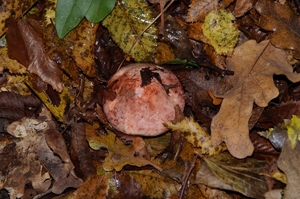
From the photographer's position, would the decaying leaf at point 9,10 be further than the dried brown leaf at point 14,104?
No

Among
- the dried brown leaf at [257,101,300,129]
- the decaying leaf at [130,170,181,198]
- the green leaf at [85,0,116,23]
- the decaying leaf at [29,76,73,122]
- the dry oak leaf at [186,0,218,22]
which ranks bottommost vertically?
the decaying leaf at [130,170,181,198]

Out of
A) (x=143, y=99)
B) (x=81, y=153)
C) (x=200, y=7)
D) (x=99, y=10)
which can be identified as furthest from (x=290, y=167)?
(x=99, y=10)

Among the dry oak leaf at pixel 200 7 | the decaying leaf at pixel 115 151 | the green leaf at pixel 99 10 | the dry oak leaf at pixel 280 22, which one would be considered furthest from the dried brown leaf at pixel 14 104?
the dry oak leaf at pixel 280 22

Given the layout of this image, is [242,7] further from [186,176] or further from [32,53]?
[32,53]

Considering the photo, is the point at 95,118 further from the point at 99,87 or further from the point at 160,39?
the point at 160,39

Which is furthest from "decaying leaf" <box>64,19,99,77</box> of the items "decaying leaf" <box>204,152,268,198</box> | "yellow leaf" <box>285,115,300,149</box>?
"yellow leaf" <box>285,115,300,149</box>

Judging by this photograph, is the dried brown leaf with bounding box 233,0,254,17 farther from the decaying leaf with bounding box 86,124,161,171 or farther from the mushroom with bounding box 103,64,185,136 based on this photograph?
the decaying leaf with bounding box 86,124,161,171

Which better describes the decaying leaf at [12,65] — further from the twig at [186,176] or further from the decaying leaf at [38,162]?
the twig at [186,176]
